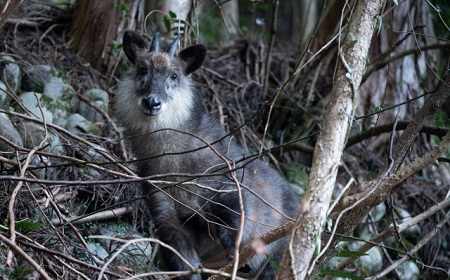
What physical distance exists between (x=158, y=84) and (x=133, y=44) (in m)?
0.64

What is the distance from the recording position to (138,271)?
485cm

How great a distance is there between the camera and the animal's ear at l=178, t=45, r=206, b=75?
5.38m

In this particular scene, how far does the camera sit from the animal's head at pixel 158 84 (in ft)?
16.5

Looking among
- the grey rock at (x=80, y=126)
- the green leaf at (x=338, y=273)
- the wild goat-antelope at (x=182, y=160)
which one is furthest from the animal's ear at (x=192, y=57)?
the green leaf at (x=338, y=273)

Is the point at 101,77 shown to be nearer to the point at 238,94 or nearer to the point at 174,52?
the point at 238,94

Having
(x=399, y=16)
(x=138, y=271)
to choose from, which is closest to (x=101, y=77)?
(x=138, y=271)

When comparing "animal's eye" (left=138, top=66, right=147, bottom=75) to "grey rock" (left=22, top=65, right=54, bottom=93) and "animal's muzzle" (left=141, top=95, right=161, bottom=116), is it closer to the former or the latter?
"animal's muzzle" (left=141, top=95, right=161, bottom=116)

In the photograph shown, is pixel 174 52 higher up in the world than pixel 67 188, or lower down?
higher up

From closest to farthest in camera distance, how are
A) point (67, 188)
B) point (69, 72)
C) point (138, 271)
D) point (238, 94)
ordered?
point (138, 271)
point (67, 188)
point (69, 72)
point (238, 94)

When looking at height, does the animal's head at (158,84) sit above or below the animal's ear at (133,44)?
below

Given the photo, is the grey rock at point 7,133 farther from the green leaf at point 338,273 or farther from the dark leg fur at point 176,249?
the green leaf at point 338,273

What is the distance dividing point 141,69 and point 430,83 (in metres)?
4.98

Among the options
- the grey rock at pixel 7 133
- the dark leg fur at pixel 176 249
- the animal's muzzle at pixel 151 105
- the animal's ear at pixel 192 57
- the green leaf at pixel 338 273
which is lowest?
the dark leg fur at pixel 176 249

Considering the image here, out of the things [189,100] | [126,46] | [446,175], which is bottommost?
[446,175]
